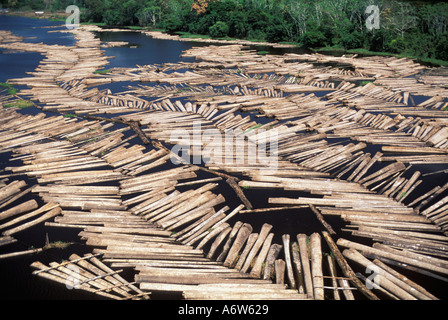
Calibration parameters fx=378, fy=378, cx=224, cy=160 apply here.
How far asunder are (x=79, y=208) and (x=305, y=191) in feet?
18.6

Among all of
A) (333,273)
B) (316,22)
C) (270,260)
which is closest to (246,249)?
(270,260)

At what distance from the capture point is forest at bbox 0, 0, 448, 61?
93.3ft

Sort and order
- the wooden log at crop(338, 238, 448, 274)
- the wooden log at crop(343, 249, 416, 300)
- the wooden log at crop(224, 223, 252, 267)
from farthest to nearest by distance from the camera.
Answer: the wooden log at crop(224, 223, 252, 267) < the wooden log at crop(338, 238, 448, 274) < the wooden log at crop(343, 249, 416, 300)

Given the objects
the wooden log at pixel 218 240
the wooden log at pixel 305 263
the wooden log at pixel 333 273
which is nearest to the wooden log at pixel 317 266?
the wooden log at pixel 305 263

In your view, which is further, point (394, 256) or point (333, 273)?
point (394, 256)

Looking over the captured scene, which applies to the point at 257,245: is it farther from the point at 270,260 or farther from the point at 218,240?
the point at 218,240

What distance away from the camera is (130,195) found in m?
9.70

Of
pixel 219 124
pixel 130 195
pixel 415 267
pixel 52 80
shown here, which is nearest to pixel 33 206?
pixel 130 195

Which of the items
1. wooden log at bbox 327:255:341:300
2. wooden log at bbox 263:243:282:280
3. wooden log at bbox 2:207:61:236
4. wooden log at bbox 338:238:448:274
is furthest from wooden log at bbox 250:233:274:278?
wooden log at bbox 2:207:61:236

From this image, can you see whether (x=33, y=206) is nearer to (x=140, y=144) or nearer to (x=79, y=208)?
(x=79, y=208)

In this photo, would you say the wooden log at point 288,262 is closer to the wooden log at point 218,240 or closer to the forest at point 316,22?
the wooden log at point 218,240

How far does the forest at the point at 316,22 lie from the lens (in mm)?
28438

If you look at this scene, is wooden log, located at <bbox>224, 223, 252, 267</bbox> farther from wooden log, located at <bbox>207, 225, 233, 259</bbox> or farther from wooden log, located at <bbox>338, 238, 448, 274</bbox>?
wooden log, located at <bbox>338, 238, 448, 274</bbox>

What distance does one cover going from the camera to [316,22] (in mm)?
36250
